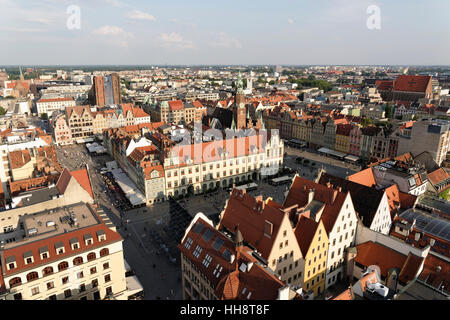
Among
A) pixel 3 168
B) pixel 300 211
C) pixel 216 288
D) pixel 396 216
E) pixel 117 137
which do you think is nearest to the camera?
pixel 216 288

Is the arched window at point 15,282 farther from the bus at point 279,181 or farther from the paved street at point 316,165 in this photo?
the paved street at point 316,165

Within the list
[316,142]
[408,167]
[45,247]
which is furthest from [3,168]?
[316,142]

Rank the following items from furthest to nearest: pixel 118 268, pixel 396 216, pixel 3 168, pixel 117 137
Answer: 1. pixel 117 137
2. pixel 3 168
3. pixel 396 216
4. pixel 118 268

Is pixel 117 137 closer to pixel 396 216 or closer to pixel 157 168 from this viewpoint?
pixel 157 168

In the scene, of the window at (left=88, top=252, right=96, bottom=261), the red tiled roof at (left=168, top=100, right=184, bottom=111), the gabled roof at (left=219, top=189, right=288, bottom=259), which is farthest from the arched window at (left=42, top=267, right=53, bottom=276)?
the red tiled roof at (left=168, top=100, right=184, bottom=111)

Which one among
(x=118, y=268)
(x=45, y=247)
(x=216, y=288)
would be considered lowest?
(x=118, y=268)

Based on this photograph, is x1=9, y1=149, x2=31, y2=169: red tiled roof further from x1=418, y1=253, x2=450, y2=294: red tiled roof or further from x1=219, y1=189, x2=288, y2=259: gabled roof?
x1=418, y1=253, x2=450, y2=294: red tiled roof

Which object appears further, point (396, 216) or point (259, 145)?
point (259, 145)

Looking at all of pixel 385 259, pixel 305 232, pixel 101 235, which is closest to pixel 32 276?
pixel 101 235
